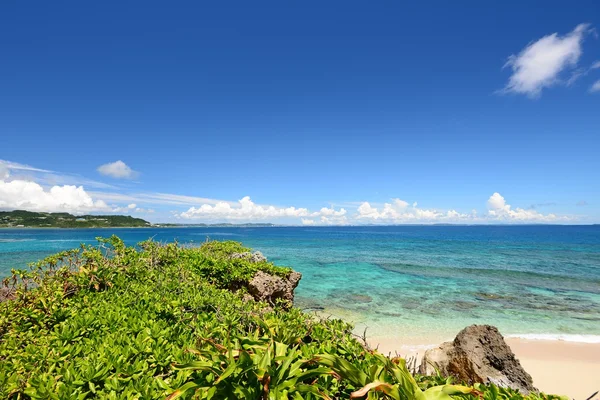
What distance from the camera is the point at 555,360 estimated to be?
10156 mm

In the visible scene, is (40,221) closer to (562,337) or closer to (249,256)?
(249,256)

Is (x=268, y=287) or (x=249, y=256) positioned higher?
(x=249, y=256)

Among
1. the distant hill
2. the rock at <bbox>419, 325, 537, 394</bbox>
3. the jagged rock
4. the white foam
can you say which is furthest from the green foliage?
the distant hill

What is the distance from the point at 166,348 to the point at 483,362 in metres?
6.97

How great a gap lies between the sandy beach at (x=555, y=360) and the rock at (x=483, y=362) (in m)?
0.86

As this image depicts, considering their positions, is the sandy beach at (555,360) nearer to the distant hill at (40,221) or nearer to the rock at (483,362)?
the rock at (483,362)

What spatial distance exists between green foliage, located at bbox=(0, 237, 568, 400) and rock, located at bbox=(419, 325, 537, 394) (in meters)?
4.54

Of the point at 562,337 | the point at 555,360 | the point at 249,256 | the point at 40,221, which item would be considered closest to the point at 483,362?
the point at 555,360

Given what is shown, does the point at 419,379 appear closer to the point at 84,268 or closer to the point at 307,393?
the point at 307,393

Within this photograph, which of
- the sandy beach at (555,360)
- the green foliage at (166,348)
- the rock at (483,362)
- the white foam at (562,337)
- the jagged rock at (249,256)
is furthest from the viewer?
the white foam at (562,337)

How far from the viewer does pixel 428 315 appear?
15.4 metres

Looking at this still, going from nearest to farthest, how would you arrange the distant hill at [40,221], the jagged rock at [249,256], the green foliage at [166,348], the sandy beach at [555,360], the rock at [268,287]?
the green foliage at [166,348]
the sandy beach at [555,360]
the rock at [268,287]
the jagged rock at [249,256]
the distant hill at [40,221]

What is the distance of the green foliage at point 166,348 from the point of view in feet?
6.79

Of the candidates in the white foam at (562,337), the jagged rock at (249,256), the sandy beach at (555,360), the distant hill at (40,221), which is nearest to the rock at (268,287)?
the jagged rock at (249,256)
